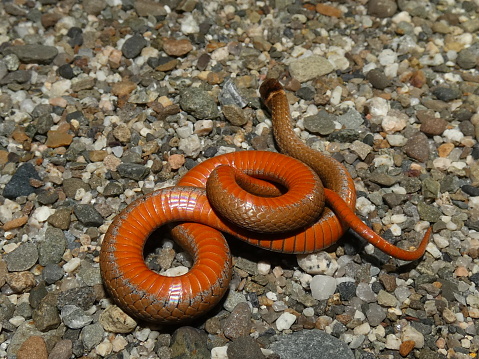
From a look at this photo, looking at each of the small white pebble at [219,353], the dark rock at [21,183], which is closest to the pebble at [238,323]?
the small white pebble at [219,353]

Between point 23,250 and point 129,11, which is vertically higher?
point 129,11

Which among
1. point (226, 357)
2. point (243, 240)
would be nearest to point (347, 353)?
point (226, 357)

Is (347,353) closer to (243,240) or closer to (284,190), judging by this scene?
(243,240)

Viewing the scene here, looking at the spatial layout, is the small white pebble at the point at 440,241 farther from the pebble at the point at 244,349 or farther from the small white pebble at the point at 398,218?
the pebble at the point at 244,349

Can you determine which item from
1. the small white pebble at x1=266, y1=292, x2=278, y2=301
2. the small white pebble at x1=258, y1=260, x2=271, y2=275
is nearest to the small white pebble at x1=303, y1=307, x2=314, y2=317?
the small white pebble at x1=266, y1=292, x2=278, y2=301

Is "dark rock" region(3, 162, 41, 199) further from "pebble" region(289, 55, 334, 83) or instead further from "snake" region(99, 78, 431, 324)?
"pebble" region(289, 55, 334, 83)
